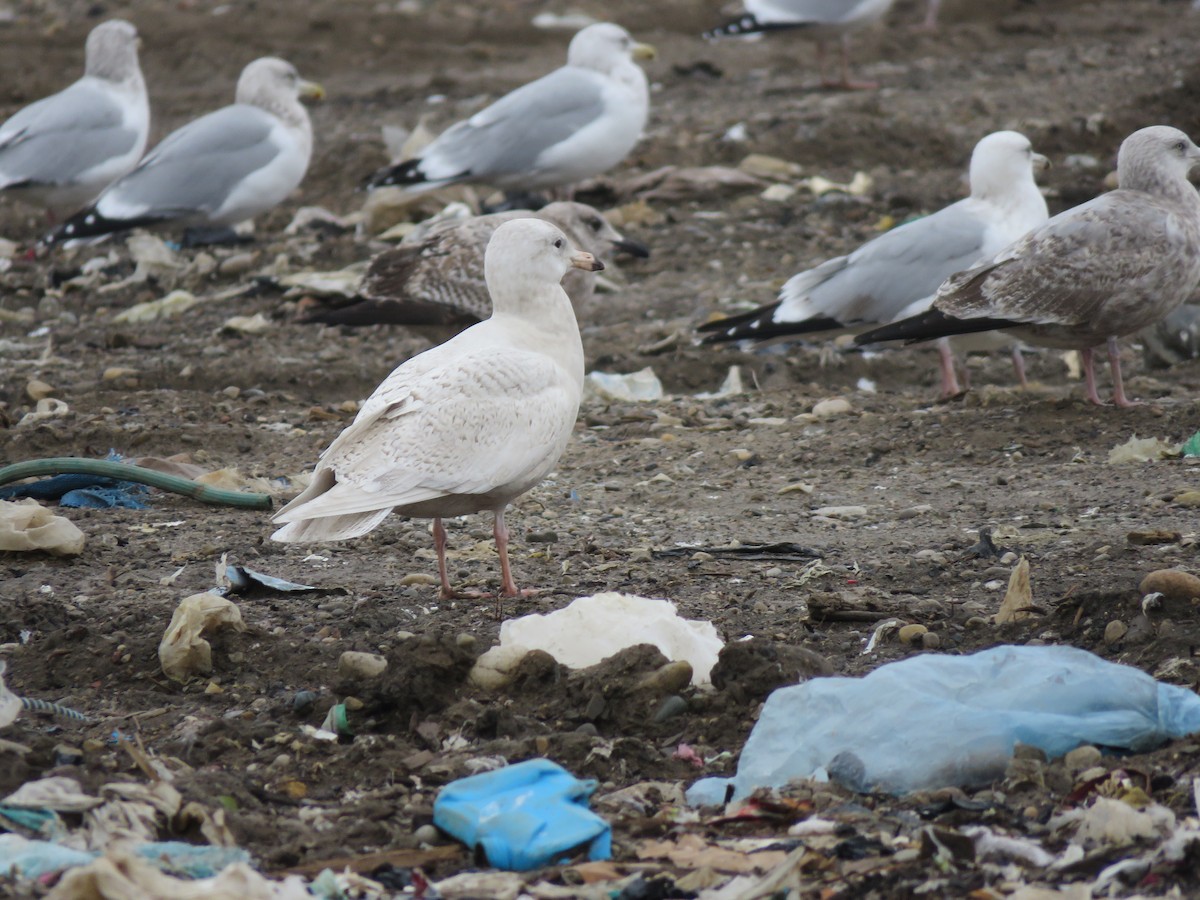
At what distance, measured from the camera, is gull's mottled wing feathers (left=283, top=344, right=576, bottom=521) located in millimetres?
3975

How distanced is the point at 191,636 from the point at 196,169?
6865 millimetres

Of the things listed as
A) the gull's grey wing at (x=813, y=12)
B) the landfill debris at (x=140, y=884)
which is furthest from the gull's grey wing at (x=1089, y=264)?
the gull's grey wing at (x=813, y=12)

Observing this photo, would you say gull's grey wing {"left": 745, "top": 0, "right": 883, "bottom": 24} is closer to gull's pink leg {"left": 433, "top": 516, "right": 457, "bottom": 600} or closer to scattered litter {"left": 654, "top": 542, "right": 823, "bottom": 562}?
scattered litter {"left": 654, "top": 542, "right": 823, "bottom": 562}

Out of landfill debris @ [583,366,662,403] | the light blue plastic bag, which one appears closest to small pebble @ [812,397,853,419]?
landfill debris @ [583,366,662,403]

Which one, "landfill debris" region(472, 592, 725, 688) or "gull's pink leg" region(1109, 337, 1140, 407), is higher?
"landfill debris" region(472, 592, 725, 688)

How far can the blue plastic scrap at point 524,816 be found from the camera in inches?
106

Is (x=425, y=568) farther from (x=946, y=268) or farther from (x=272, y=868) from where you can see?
(x=946, y=268)

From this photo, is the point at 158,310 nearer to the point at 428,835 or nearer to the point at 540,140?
the point at 540,140

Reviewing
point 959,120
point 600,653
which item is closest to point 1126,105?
point 959,120

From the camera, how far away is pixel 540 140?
32.6 feet

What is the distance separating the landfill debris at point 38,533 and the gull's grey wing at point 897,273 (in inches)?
139

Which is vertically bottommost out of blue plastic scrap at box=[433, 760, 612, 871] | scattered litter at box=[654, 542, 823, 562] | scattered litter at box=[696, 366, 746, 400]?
scattered litter at box=[696, 366, 746, 400]

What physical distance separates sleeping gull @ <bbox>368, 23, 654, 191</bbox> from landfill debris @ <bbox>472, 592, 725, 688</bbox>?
6.53 m

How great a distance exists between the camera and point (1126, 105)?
475 inches
